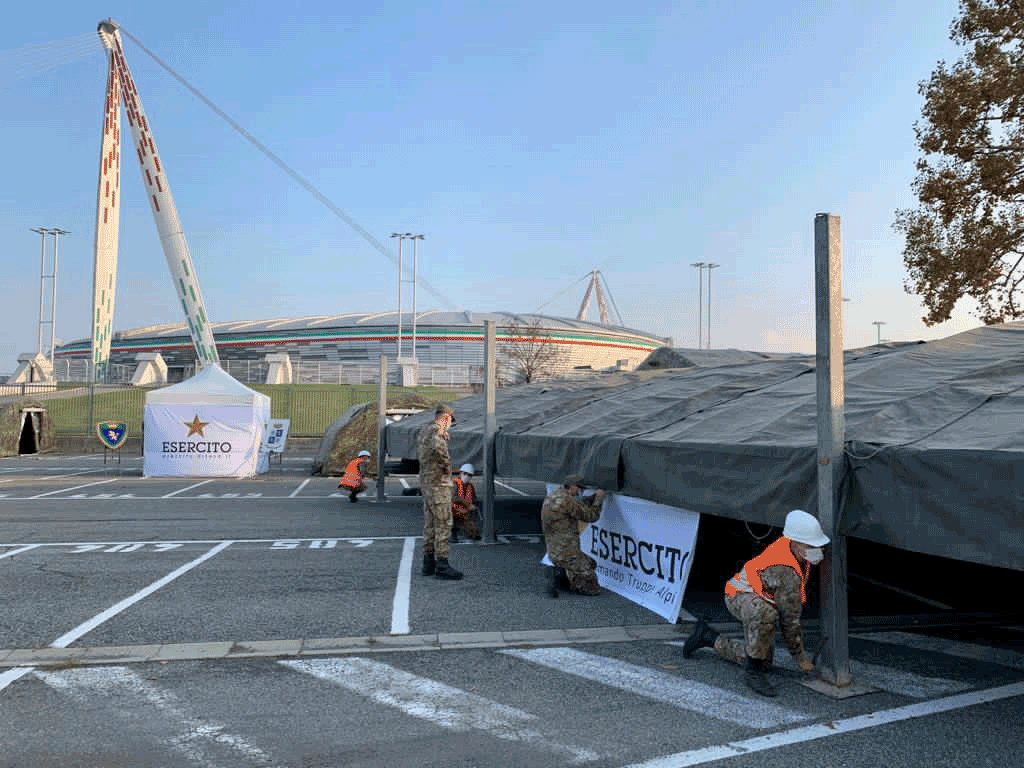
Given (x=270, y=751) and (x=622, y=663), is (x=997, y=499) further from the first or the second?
(x=270, y=751)

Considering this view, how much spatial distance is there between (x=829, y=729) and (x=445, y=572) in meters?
5.12

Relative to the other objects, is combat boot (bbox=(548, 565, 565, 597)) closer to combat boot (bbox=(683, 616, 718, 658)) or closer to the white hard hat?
combat boot (bbox=(683, 616, 718, 658))

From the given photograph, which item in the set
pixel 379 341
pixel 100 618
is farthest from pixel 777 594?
pixel 379 341

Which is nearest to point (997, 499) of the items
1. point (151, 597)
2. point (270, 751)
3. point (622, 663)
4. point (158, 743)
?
point (622, 663)

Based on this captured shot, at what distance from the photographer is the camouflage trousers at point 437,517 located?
8.95 meters

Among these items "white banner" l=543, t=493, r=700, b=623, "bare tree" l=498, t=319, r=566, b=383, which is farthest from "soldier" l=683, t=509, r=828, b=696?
"bare tree" l=498, t=319, r=566, b=383

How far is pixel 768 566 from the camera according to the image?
5.57m

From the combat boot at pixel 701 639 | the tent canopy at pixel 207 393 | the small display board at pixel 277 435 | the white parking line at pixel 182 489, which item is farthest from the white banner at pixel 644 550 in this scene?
the small display board at pixel 277 435

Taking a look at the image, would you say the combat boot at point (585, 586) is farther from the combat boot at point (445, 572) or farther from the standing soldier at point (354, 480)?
the standing soldier at point (354, 480)

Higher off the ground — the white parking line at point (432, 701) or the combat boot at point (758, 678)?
the combat boot at point (758, 678)

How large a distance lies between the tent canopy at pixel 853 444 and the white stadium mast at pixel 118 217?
35561 mm

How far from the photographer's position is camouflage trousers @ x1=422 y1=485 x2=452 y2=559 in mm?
8945

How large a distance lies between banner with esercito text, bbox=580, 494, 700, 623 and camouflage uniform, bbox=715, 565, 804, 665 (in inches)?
64.1

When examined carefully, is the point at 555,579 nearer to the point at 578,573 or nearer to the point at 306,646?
the point at 578,573
